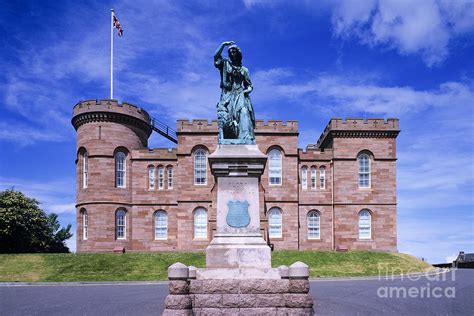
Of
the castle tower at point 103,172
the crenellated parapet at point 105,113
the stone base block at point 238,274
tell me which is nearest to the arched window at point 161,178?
the castle tower at point 103,172

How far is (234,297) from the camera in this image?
31.3 feet

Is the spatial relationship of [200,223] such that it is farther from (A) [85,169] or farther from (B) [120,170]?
(A) [85,169]

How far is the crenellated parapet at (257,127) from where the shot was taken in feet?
128

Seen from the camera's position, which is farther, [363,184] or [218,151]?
[363,184]

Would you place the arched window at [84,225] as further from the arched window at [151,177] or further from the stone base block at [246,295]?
the stone base block at [246,295]

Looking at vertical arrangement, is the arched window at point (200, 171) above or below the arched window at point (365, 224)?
above

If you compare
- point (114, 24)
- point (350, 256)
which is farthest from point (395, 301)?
point (114, 24)

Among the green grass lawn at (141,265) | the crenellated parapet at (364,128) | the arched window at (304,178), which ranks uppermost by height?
the crenellated parapet at (364,128)

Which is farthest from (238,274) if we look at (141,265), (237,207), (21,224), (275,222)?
(21,224)

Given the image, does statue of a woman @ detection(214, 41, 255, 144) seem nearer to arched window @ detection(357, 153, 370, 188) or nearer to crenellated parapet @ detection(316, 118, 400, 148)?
crenellated parapet @ detection(316, 118, 400, 148)

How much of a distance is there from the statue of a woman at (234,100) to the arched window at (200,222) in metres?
28.1

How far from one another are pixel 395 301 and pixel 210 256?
8.39m

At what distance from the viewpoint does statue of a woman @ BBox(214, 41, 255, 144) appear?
1120 cm

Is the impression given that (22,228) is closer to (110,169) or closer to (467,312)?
(110,169)
